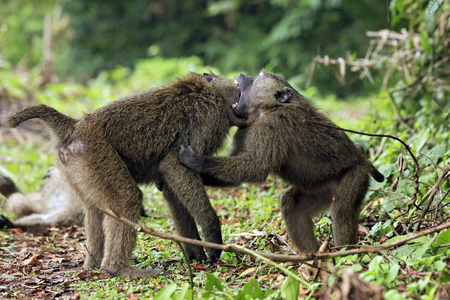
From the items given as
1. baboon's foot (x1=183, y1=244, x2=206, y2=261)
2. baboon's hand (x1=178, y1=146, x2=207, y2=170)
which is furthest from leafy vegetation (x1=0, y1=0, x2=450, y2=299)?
baboon's hand (x1=178, y1=146, x2=207, y2=170)

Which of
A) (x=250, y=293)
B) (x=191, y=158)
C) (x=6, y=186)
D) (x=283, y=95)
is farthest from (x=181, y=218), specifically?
(x=6, y=186)

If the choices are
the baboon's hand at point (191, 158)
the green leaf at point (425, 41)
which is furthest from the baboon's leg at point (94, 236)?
the green leaf at point (425, 41)

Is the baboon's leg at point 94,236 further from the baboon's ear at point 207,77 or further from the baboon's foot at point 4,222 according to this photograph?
the baboon's foot at point 4,222

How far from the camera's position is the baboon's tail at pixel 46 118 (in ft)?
12.2

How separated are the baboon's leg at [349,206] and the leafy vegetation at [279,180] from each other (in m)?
0.15

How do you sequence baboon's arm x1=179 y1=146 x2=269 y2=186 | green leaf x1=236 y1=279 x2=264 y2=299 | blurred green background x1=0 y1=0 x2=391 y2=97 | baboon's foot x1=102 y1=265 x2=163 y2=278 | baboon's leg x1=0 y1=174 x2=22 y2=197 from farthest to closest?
blurred green background x1=0 y1=0 x2=391 y2=97 → baboon's leg x1=0 y1=174 x2=22 y2=197 → baboon's arm x1=179 y1=146 x2=269 y2=186 → baboon's foot x1=102 y1=265 x2=163 y2=278 → green leaf x1=236 y1=279 x2=264 y2=299

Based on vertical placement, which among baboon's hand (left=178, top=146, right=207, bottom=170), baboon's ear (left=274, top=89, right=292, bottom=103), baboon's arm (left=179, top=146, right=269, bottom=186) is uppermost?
baboon's ear (left=274, top=89, right=292, bottom=103)

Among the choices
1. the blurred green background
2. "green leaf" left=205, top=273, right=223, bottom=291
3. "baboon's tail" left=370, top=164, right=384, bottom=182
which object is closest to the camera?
"green leaf" left=205, top=273, right=223, bottom=291

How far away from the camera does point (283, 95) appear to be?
4.03 metres

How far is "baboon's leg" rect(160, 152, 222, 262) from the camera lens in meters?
3.71

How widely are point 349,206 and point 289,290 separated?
3.85ft

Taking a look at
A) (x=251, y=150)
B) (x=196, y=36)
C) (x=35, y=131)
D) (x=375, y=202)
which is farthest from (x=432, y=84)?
(x=196, y=36)

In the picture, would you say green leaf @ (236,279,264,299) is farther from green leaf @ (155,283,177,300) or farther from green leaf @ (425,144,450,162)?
green leaf @ (425,144,450,162)

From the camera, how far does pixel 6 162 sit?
770 cm
